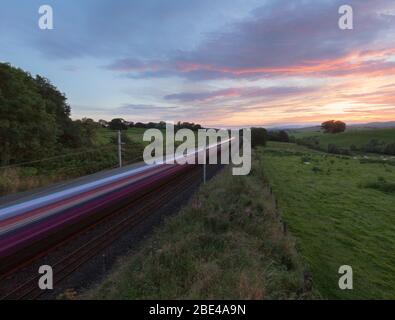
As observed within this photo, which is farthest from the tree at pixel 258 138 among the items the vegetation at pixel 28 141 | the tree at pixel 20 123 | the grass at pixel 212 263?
the grass at pixel 212 263

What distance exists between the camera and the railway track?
9.08 metres

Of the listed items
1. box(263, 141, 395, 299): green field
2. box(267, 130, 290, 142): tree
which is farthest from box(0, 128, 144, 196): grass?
box(267, 130, 290, 142): tree

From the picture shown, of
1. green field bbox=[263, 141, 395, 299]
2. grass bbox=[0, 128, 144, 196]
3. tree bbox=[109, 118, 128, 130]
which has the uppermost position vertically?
tree bbox=[109, 118, 128, 130]

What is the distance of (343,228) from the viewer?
21.8 meters

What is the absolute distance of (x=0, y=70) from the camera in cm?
2845

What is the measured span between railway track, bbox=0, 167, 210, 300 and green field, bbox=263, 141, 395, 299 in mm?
8075

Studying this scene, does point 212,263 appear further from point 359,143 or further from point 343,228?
point 359,143

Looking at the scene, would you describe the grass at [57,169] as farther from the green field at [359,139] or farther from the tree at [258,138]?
the green field at [359,139]

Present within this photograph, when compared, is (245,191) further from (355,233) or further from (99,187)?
(99,187)

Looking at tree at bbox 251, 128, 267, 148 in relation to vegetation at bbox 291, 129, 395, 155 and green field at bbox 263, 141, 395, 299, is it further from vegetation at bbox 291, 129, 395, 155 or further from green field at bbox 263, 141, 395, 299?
green field at bbox 263, 141, 395, 299

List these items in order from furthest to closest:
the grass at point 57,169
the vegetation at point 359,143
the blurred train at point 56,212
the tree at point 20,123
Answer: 1. the vegetation at point 359,143
2. the tree at point 20,123
3. the grass at point 57,169
4. the blurred train at point 56,212

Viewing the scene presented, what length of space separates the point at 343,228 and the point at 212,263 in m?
15.5

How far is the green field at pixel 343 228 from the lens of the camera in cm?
1502

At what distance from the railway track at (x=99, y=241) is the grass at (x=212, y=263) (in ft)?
4.56
